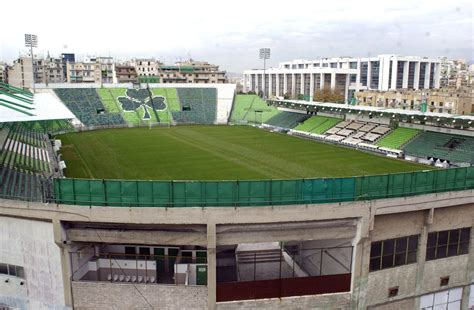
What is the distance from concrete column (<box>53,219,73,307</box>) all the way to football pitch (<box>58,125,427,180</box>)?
15.3 m

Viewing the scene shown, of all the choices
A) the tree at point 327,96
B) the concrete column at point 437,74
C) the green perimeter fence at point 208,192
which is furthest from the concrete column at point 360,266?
the concrete column at point 437,74

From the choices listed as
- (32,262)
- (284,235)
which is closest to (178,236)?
(284,235)

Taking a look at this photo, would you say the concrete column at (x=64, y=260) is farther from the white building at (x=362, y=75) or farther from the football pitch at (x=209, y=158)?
the white building at (x=362, y=75)

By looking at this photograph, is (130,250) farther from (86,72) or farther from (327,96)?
(86,72)

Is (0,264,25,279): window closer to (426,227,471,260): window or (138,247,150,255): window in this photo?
(138,247,150,255): window

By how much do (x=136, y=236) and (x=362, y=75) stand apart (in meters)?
149

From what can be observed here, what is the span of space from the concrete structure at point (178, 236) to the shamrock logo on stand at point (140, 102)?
60.5 m

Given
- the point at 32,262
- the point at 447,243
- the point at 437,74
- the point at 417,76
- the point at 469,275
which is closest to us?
the point at 32,262

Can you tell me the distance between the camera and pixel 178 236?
18281 mm

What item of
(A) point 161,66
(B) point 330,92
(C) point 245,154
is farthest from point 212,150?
(A) point 161,66

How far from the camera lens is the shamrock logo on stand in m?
79.9

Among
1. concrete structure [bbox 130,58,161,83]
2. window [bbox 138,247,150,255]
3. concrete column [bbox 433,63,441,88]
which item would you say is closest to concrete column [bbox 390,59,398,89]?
concrete column [bbox 433,63,441,88]

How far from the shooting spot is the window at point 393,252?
66.7ft

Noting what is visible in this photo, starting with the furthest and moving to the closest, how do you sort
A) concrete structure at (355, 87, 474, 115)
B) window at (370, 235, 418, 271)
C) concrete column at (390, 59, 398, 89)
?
concrete column at (390, 59, 398, 89) < concrete structure at (355, 87, 474, 115) < window at (370, 235, 418, 271)
